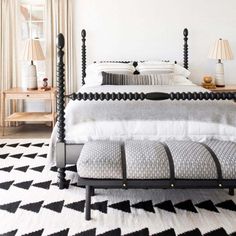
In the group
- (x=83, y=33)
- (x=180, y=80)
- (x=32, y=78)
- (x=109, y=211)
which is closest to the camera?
(x=109, y=211)

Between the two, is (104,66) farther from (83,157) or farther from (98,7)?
(83,157)

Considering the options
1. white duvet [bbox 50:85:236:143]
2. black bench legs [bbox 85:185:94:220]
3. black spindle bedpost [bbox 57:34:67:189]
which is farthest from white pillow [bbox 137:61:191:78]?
black bench legs [bbox 85:185:94:220]

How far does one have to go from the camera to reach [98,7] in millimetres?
4742

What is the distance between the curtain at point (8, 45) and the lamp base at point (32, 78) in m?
0.40

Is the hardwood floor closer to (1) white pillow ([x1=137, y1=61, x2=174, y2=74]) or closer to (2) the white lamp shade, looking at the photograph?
(2) the white lamp shade

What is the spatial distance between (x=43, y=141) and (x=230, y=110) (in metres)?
2.37

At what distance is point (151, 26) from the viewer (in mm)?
4789

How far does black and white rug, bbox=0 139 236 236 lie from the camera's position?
2021mm

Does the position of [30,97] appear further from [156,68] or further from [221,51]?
[221,51]

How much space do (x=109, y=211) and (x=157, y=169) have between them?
1.66ft

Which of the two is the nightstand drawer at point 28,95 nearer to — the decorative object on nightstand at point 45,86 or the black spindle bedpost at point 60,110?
the decorative object on nightstand at point 45,86

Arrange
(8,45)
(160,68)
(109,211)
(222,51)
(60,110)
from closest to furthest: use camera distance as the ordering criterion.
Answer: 1. (109,211)
2. (60,110)
3. (160,68)
4. (222,51)
5. (8,45)

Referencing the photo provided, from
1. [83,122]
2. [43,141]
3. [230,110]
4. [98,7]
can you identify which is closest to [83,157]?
[83,122]

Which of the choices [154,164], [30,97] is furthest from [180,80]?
[154,164]
